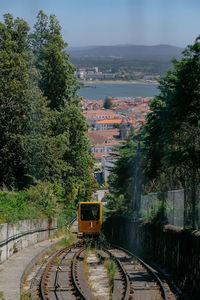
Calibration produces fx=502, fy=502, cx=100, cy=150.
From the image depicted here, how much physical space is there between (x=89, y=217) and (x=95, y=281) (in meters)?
15.4

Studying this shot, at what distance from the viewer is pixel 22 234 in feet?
69.9

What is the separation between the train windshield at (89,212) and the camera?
31.3 metres

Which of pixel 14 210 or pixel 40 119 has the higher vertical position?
pixel 40 119

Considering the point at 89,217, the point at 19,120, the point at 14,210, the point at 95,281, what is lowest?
the point at 95,281

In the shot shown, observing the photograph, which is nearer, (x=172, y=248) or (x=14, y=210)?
(x=172, y=248)

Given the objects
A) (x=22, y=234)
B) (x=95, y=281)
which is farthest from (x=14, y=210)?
(x=95, y=281)

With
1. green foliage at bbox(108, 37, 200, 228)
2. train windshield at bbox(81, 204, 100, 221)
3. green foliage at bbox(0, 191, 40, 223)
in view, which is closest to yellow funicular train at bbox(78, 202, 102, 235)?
train windshield at bbox(81, 204, 100, 221)

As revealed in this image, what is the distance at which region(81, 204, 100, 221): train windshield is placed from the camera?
31344mm

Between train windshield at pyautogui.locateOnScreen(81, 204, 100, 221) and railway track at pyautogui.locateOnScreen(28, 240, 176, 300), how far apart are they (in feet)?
32.6

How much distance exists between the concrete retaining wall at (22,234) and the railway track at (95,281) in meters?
1.45

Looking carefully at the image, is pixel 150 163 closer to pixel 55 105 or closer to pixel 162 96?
pixel 162 96

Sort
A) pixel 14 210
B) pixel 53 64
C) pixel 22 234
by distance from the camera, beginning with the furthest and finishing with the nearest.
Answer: pixel 53 64 → pixel 14 210 → pixel 22 234

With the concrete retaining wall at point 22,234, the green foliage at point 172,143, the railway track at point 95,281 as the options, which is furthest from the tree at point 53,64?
the railway track at point 95,281

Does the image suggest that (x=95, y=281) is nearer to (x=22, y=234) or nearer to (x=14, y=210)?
(x=22, y=234)
